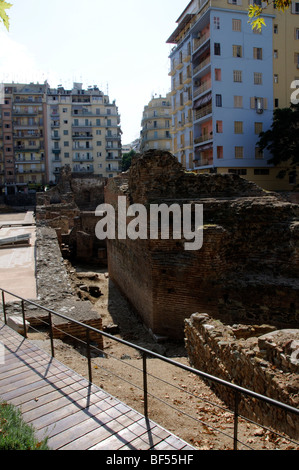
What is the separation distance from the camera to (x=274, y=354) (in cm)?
450

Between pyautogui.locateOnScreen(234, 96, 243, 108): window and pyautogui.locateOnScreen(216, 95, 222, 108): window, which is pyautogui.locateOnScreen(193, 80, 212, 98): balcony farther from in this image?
pyautogui.locateOnScreen(234, 96, 243, 108): window

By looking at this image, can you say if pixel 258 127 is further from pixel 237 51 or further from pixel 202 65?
pixel 202 65

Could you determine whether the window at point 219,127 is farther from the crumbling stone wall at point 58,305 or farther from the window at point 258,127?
the crumbling stone wall at point 58,305

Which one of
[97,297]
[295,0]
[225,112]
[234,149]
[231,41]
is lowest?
[97,297]

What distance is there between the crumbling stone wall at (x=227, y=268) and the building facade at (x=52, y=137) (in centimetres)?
4764

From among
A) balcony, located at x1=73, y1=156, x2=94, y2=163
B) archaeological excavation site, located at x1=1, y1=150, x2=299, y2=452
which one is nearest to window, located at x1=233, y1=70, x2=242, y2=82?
archaeological excavation site, located at x1=1, y1=150, x2=299, y2=452

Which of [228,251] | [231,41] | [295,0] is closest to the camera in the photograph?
[228,251]

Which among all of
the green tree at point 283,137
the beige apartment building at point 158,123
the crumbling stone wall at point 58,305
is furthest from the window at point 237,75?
the beige apartment building at point 158,123

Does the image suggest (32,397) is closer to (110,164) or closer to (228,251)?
(228,251)

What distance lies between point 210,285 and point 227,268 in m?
0.61

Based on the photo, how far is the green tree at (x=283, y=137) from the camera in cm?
2723

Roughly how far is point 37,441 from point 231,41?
1241 inches

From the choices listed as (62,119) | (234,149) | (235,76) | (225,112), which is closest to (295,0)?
(235,76)

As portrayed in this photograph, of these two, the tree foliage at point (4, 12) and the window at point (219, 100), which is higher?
the window at point (219, 100)
